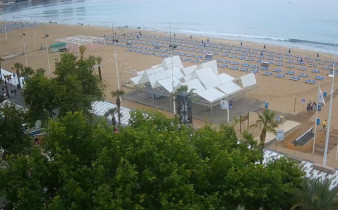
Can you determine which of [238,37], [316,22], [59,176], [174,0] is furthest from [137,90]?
[174,0]

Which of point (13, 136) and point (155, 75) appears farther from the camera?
point (155, 75)

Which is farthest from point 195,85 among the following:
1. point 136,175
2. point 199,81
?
point 136,175

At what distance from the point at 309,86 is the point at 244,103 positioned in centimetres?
838

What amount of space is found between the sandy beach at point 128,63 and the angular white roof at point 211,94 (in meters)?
1.89

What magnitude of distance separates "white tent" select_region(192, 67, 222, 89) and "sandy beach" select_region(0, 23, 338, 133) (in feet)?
11.7

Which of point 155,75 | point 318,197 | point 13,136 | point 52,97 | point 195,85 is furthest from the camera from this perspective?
point 155,75

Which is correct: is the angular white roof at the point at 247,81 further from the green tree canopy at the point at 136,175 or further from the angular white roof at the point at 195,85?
the green tree canopy at the point at 136,175

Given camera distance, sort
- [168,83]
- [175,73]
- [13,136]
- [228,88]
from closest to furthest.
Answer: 1. [13,136]
2. [228,88]
3. [168,83]
4. [175,73]

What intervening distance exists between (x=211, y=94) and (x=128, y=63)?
2025 centimetres

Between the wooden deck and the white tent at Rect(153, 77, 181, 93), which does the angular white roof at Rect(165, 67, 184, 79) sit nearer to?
the white tent at Rect(153, 77, 181, 93)

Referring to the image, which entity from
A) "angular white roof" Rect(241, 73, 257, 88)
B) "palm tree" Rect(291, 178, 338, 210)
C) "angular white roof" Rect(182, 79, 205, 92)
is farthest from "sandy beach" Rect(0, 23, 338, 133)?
"palm tree" Rect(291, 178, 338, 210)

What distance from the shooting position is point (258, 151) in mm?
13422

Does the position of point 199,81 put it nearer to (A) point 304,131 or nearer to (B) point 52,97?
(A) point 304,131

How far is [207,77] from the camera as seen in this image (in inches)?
1096
